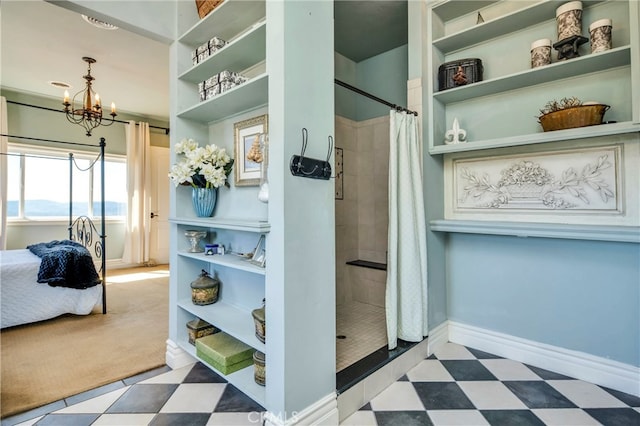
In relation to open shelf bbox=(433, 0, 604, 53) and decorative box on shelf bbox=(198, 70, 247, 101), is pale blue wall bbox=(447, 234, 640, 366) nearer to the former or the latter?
open shelf bbox=(433, 0, 604, 53)

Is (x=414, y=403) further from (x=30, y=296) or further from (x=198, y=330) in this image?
(x=30, y=296)

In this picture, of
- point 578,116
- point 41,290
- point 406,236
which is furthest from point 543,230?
point 41,290

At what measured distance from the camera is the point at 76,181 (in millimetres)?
5039

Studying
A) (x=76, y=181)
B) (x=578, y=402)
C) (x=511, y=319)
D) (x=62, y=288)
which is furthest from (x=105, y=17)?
(x=76, y=181)

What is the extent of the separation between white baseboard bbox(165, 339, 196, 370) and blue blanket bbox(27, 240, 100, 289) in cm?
152

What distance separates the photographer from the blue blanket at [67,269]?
287 cm

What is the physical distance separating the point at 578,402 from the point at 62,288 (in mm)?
3985

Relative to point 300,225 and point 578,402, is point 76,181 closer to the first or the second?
point 300,225

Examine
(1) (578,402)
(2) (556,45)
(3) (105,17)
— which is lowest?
(1) (578,402)

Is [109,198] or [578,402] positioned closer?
[578,402]

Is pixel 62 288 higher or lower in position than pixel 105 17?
lower

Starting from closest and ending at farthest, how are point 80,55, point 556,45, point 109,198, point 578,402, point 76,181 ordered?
point 578,402 < point 556,45 < point 80,55 < point 76,181 < point 109,198

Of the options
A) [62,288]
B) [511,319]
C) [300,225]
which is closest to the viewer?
[300,225]

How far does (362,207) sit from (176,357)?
213 cm
